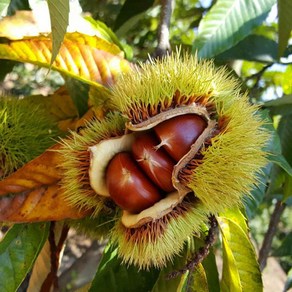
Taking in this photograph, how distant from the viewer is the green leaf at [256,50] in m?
1.27

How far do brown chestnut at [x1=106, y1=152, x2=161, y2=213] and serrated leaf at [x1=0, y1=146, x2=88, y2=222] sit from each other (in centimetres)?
8

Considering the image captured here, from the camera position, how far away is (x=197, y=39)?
0.98 m

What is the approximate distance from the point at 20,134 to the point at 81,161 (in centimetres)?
13

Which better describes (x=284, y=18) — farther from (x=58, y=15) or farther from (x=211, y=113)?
(x=58, y=15)

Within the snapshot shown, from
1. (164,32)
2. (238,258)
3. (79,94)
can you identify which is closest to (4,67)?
(79,94)

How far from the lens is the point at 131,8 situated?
1.31 metres

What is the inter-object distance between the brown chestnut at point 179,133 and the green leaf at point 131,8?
649 mm

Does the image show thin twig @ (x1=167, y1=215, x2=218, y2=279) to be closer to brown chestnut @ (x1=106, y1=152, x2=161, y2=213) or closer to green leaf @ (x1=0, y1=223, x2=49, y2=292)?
brown chestnut @ (x1=106, y1=152, x2=161, y2=213)

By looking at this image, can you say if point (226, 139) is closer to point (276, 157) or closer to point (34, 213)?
point (276, 157)

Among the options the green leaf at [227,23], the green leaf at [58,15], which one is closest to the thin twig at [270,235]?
the green leaf at [227,23]

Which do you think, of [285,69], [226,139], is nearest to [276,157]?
[226,139]

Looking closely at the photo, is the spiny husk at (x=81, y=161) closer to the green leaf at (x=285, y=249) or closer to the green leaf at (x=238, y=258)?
the green leaf at (x=238, y=258)

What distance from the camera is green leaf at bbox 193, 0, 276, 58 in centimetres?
98

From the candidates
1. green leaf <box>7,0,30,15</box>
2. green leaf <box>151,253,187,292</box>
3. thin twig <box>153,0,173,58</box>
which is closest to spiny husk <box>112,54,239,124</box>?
thin twig <box>153,0,173,58</box>
